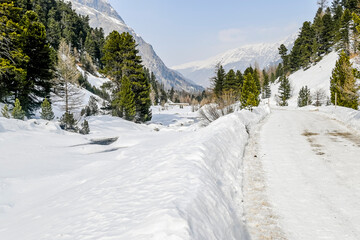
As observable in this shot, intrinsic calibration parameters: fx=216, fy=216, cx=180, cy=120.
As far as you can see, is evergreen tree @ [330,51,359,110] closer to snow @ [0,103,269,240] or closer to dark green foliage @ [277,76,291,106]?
snow @ [0,103,269,240]

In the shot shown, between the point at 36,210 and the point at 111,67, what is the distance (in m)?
28.9

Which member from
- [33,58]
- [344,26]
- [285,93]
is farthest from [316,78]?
[33,58]

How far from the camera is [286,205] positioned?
4.55m

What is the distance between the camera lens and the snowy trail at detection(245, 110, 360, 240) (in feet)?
12.5

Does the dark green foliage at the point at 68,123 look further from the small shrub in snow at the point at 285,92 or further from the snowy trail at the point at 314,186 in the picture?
the small shrub in snow at the point at 285,92

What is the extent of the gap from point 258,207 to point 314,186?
1751 millimetres

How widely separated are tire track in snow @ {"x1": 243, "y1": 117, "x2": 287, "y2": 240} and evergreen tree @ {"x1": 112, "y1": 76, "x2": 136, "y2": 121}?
73.9ft

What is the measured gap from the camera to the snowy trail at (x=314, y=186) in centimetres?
382

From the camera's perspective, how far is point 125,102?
91.9 ft

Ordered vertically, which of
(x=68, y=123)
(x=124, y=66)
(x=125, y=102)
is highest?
(x=124, y=66)

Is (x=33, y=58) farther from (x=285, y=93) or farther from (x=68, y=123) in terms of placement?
(x=285, y=93)

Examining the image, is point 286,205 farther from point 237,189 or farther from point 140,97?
point 140,97

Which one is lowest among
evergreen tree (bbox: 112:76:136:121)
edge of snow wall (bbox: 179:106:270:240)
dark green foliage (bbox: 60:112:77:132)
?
edge of snow wall (bbox: 179:106:270:240)

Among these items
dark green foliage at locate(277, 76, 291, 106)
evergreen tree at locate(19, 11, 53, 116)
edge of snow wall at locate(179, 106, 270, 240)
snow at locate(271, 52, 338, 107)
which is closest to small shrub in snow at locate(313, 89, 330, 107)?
snow at locate(271, 52, 338, 107)
